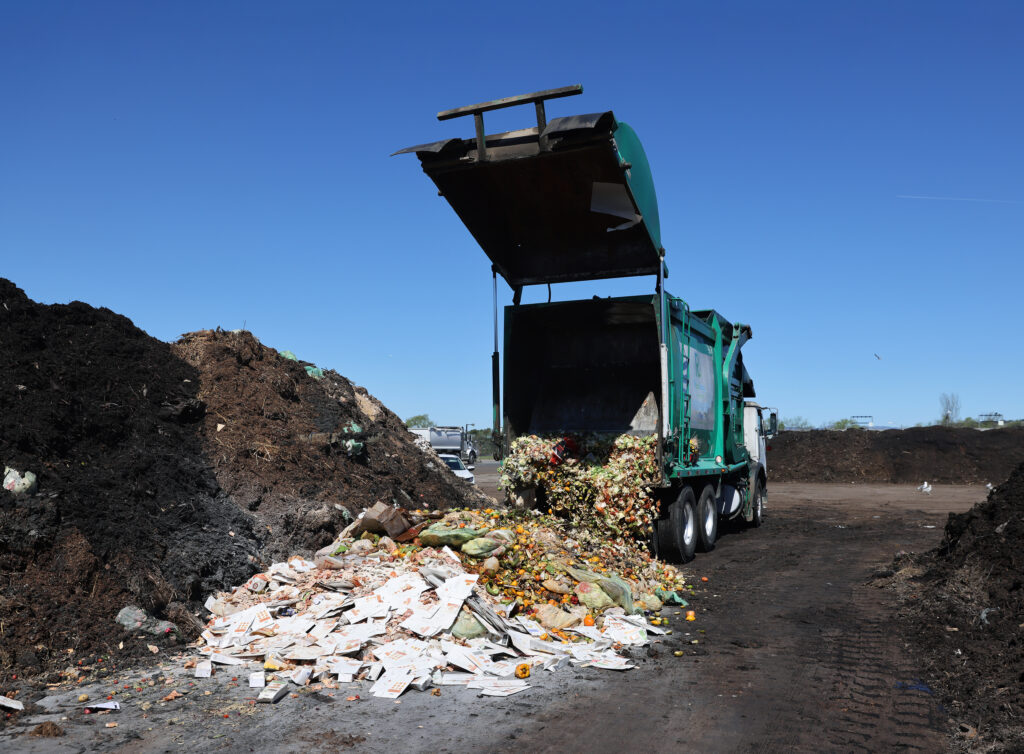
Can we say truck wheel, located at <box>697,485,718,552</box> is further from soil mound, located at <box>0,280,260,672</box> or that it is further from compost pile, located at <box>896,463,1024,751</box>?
soil mound, located at <box>0,280,260,672</box>

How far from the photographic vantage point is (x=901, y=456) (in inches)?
1280

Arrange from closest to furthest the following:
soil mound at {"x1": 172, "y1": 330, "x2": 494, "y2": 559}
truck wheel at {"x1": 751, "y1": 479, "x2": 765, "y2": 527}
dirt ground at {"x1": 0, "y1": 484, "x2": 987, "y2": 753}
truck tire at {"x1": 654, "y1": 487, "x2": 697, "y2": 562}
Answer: dirt ground at {"x1": 0, "y1": 484, "x2": 987, "y2": 753} < soil mound at {"x1": 172, "y1": 330, "x2": 494, "y2": 559} < truck tire at {"x1": 654, "y1": 487, "x2": 697, "y2": 562} < truck wheel at {"x1": 751, "y1": 479, "x2": 765, "y2": 527}

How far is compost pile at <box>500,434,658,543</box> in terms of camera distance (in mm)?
9492

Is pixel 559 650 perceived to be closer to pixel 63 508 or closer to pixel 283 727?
pixel 283 727

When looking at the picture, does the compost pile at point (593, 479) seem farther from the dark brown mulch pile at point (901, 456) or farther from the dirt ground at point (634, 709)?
the dark brown mulch pile at point (901, 456)

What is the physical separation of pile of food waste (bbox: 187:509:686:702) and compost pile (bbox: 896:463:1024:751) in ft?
7.31

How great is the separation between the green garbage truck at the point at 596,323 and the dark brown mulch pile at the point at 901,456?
916 inches

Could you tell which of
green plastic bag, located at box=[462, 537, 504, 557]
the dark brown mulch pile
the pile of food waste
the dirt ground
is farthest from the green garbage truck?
the dark brown mulch pile

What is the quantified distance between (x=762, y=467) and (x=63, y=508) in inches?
514

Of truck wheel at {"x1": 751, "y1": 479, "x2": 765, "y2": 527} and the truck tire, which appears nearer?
the truck tire

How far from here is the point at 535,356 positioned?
10969 millimetres

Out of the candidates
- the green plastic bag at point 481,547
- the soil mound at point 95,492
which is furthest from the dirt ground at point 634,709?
the green plastic bag at point 481,547

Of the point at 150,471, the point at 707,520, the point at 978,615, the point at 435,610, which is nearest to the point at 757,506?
the point at 707,520

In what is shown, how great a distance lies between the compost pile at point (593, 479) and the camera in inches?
374
